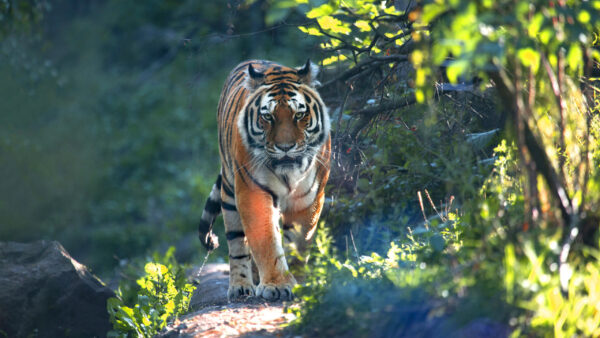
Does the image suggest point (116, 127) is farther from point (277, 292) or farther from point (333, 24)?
point (277, 292)

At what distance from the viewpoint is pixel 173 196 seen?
12.1 metres

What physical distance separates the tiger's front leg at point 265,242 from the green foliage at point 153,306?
54 cm

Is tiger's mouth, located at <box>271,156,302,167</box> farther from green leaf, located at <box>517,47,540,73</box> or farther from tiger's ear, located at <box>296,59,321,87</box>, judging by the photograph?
green leaf, located at <box>517,47,540,73</box>

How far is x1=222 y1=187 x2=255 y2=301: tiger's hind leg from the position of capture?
494 cm

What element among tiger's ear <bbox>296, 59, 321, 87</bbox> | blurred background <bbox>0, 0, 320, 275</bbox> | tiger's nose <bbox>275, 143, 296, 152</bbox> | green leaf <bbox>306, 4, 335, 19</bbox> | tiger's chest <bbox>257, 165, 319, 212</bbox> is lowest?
tiger's chest <bbox>257, 165, 319, 212</bbox>

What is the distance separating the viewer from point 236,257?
5.15 metres

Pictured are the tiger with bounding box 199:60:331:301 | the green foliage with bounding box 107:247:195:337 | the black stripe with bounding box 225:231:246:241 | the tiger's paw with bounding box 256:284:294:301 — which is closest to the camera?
Result: the green foliage with bounding box 107:247:195:337

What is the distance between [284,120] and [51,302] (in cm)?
242

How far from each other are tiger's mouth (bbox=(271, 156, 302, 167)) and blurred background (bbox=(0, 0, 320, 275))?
413 cm

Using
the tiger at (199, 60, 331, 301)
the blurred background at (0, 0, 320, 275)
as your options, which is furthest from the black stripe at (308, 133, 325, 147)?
the blurred background at (0, 0, 320, 275)

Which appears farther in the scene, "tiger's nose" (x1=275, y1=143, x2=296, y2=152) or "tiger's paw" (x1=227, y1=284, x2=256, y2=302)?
"tiger's paw" (x1=227, y1=284, x2=256, y2=302)

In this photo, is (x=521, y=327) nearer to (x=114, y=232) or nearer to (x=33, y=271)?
(x=33, y=271)

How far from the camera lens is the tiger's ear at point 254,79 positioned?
16.3 ft

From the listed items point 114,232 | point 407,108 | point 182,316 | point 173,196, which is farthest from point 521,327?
point 173,196
